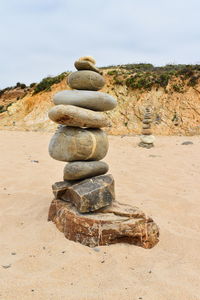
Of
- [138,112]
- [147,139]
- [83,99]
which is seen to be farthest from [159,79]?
[83,99]

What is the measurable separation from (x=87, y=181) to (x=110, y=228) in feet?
2.57

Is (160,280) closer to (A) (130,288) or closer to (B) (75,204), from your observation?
(A) (130,288)

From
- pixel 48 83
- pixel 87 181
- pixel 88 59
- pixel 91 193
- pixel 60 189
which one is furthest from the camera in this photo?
pixel 48 83

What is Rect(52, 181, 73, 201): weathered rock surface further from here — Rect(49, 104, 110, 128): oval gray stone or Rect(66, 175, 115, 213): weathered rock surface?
Rect(49, 104, 110, 128): oval gray stone

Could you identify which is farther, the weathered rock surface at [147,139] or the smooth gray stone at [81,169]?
the weathered rock surface at [147,139]

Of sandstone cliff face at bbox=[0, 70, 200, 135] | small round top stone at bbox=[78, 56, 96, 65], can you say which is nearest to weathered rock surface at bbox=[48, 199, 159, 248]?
small round top stone at bbox=[78, 56, 96, 65]

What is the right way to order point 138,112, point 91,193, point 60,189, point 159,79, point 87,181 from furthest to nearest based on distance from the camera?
1. point 159,79
2. point 138,112
3. point 60,189
4. point 87,181
5. point 91,193

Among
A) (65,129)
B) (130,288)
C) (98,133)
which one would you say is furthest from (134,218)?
(65,129)

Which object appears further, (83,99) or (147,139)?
(147,139)

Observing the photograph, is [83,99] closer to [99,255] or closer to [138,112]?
[99,255]

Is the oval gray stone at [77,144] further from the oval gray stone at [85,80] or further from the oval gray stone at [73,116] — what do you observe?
the oval gray stone at [85,80]

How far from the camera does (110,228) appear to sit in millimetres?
3125

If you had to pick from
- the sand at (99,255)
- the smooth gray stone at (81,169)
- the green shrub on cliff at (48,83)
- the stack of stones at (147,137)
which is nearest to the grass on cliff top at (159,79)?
the green shrub on cliff at (48,83)

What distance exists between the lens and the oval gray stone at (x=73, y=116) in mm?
3500
